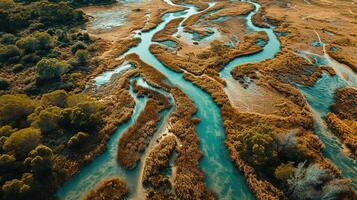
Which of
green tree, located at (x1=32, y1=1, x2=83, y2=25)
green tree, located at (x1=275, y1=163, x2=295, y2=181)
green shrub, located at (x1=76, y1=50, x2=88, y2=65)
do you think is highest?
green tree, located at (x1=32, y1=1, x2=83, y2=25)

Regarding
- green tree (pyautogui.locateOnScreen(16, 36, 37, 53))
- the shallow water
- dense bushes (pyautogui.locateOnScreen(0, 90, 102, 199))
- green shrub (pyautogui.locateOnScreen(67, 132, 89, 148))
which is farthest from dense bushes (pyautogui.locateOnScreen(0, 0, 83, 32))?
green shrub (pyautogui.locateOnScreen(67, 132, 89, 148))

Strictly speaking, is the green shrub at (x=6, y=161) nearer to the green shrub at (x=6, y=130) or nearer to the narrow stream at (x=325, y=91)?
the green shrub at (x=6, y=130)

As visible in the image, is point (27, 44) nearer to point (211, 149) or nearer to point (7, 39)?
point (7, 39)

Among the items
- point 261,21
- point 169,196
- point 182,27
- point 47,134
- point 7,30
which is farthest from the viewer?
point 261,21

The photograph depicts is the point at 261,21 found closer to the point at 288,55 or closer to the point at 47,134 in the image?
the point at 288,55

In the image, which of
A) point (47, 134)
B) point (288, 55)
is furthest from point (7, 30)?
point (288, 55)

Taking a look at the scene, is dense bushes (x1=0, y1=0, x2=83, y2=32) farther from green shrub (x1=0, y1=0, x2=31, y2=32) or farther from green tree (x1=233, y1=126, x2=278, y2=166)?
green tree (x1=233, y1=126, x2=278, y2=166)
